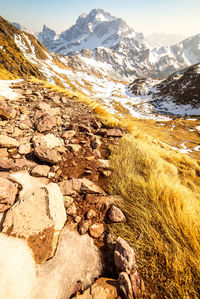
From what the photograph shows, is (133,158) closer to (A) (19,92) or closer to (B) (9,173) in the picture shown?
(B) (9,173)

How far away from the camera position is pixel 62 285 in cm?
142

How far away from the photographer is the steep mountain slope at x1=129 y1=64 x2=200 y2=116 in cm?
6127

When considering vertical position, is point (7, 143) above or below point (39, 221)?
above

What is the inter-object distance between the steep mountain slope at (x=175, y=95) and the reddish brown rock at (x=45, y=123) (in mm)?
67290

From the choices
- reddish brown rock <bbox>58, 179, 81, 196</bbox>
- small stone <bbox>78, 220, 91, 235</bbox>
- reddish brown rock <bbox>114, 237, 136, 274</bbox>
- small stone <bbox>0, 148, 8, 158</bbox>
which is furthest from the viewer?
small stone <bbox>0, 148, 8, 158</bbox>

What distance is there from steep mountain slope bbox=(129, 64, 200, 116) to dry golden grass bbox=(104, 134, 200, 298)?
6871 cm

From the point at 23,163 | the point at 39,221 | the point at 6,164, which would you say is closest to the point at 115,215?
the point at 39,221

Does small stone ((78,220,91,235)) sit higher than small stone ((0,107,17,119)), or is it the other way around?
small stone ((0,107,17,119))

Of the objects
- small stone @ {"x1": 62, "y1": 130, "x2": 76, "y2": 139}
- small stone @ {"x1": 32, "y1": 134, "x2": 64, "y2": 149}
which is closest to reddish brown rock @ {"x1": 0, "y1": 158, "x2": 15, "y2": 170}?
small stone @ {"x1": 32, "y1": 134, "x2": 64, "y2": 149}

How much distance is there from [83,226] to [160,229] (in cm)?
116

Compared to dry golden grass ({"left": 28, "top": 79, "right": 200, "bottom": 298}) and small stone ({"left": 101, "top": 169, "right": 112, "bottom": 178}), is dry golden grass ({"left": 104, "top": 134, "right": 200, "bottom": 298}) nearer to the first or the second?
dry golden grass ({"left": 28, "top": 79, "right": 200, "bottom": 298})

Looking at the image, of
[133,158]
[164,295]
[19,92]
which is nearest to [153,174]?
[133,158]

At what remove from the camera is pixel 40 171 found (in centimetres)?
255

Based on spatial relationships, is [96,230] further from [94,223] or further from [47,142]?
[47,142]
